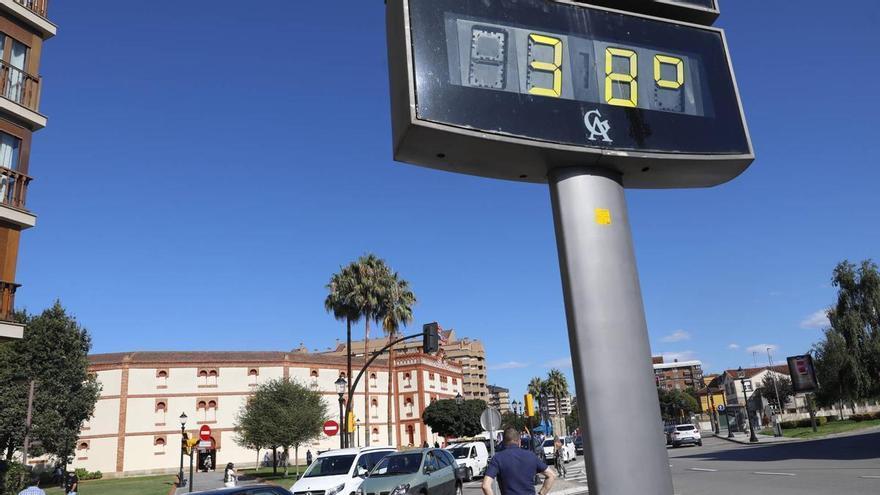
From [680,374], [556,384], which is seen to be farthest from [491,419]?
[680,374]

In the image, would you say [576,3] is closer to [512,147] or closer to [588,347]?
[512,147]

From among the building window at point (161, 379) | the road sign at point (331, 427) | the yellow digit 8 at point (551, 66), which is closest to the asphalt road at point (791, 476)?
the road sign at point (331, 427)

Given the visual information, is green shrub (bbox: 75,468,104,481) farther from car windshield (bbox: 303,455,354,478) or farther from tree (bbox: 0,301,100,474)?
car windshield (bbox: 303,455,354,478)

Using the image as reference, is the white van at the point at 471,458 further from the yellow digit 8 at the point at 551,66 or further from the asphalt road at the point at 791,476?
the yellow digit 8 at the point at 551,66

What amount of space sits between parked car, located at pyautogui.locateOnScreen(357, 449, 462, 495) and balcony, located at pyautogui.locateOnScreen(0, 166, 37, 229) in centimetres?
1127

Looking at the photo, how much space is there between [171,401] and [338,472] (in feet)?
150

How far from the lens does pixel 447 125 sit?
4.30m

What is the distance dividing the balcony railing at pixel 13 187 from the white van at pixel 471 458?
19.3 metres

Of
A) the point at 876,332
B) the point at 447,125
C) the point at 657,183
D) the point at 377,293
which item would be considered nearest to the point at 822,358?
the point at 876,332

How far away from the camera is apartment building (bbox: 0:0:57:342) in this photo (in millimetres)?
15227

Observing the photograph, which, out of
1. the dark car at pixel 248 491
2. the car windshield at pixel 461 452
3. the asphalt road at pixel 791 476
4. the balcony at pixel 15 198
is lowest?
the asphalt road at pixel 791 476

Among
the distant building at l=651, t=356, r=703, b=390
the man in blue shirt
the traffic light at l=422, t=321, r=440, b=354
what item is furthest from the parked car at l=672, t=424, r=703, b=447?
the distant building at l=651, t=356, r=703, b=390

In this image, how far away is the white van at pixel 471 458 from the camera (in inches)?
1040

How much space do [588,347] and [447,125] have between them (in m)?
1.97
